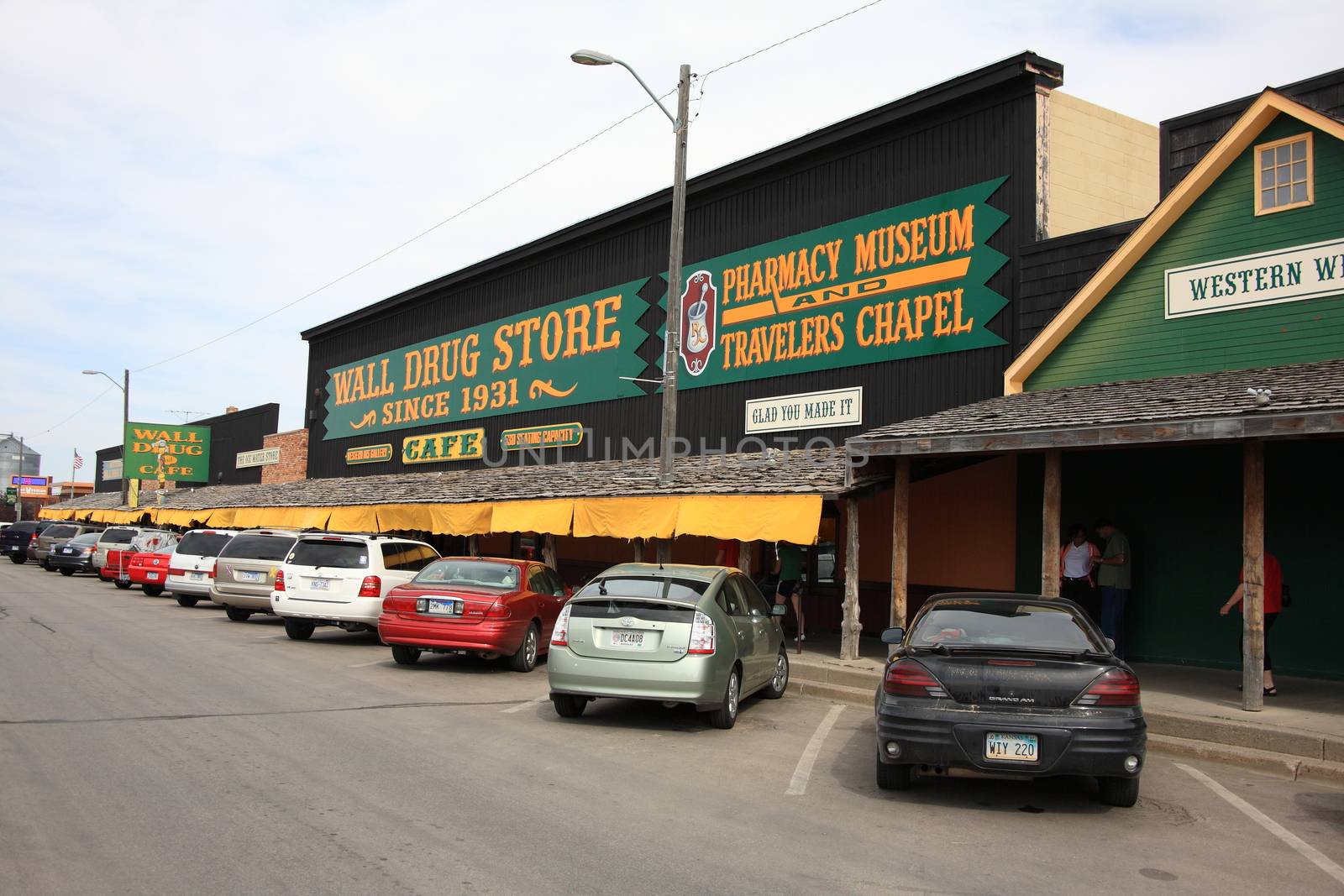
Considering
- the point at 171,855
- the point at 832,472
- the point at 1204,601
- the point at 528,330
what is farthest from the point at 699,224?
the point at 171,855

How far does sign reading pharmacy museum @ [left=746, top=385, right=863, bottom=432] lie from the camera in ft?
63.3

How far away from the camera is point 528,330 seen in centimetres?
2945

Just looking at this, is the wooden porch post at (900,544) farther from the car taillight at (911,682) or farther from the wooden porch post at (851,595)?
the car taillight at (911,682)

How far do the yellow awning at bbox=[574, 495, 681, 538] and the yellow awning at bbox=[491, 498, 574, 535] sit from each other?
0.35m

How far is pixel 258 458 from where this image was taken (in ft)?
156

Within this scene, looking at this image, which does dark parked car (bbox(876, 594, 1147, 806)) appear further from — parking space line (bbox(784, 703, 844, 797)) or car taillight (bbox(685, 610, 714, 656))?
car taillight (bbox(685, 610, 714, 656))

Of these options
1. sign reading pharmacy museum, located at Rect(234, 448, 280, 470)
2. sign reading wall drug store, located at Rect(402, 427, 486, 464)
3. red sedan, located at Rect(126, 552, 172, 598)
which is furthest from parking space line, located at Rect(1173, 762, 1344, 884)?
sign reading pharmacy museum, located at Rect(234, 448, 280, 470)

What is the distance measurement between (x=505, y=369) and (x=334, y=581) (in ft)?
46.1

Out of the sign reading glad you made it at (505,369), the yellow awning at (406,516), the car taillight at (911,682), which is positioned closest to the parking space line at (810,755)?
the car taillight at (911,682)

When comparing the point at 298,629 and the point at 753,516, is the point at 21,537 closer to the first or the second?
the point at 298,629

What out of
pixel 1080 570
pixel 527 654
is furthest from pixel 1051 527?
pixel 527 654

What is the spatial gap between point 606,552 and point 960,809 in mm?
19074

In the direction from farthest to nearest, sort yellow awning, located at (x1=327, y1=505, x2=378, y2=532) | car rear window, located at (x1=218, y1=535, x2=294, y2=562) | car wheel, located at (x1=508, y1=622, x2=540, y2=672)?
yellow awning, located at (x1=327, y1=505, x2=378, y2=532), car rear window, located at (x1=218, y1=535, x2=294, y2=562), car wheel, located at (x1=508, y1=622, x2=540, y2=672)

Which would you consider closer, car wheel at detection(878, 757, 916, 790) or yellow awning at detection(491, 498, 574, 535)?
car wheel at detection(878, 757, 916, 790)
